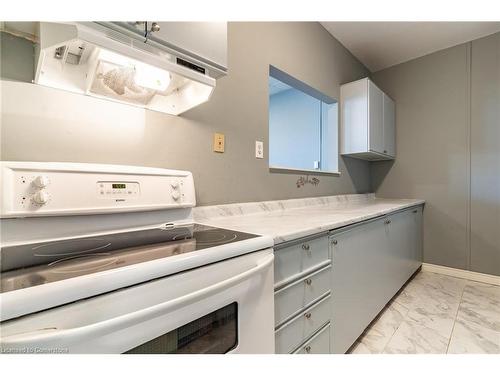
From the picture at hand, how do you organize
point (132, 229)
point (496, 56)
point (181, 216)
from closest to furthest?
point (132, 229), point (181, 216), point (496, 56)

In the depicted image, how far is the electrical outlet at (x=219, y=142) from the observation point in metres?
1.37

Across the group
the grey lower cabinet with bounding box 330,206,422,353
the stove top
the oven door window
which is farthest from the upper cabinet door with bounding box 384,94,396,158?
the oven door window

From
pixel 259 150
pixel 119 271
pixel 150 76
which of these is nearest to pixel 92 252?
pixel 119 271

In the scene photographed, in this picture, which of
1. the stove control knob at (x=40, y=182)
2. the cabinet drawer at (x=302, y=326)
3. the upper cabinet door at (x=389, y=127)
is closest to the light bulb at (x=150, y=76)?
the stove control knob at (x=40, y=182)

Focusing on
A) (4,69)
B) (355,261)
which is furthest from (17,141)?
(355,261)

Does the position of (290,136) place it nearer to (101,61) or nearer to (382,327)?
(382,327)

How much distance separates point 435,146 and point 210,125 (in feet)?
9.02

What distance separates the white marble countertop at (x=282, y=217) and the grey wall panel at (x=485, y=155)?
2.73 feet

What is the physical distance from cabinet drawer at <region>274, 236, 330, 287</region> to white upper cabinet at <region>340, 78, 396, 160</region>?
167cm

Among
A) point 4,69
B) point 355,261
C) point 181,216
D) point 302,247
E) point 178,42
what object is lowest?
point 355,261

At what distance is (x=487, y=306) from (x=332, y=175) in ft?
5.37

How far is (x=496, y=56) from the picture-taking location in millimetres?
2350

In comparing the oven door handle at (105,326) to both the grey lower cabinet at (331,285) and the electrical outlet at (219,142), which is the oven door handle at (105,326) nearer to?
the grey lower cabinet at (331,285)

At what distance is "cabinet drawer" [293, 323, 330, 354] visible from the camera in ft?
3.34
